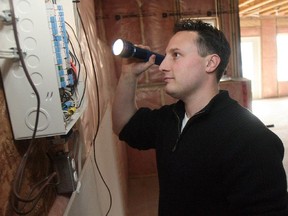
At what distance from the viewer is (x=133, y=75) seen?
1.18 meters

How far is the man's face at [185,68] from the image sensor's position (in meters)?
1.01

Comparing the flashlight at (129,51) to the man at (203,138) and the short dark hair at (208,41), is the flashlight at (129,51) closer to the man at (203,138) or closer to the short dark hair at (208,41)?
the man at (203,138)

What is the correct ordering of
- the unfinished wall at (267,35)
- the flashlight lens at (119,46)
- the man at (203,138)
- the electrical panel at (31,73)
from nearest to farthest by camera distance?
the electrical panel at (31,73) < the man at (203,138) < the flashlight lens at (119,46) < the unfinished wall at (267,35)

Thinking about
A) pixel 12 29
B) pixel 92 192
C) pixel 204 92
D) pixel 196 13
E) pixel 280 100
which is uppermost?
pixel 196 13

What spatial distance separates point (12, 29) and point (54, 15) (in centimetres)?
18

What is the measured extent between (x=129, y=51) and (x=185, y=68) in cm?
23

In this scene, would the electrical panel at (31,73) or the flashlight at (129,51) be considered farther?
the flashlight at (129,51)

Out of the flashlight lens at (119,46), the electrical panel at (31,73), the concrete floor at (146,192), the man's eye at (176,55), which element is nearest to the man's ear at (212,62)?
the man's eye at (176,55)

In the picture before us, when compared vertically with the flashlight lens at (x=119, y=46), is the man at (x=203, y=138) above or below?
below

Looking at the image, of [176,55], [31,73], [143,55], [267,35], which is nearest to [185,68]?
[176,55]

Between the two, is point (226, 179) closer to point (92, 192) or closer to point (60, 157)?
point (60, 157)

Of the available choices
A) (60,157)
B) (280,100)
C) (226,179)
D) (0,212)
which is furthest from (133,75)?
(280,100)

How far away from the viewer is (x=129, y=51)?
3.36 feet

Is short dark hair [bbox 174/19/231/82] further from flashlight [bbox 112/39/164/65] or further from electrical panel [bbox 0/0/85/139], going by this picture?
electrical panel [bbox 0/0/85/139]
